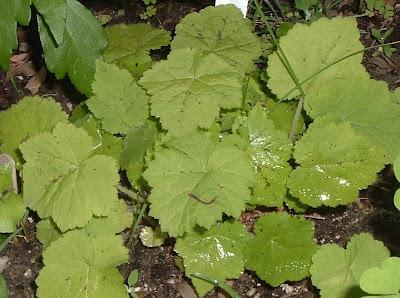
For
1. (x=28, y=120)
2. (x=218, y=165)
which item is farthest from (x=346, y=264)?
(x=28, y=120)

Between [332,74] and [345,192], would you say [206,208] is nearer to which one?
[345,192]

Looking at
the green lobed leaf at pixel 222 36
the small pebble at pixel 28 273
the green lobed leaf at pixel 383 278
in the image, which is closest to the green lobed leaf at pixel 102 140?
the green lobed leaf at pixel 222 36

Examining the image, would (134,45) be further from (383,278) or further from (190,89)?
(383,278)

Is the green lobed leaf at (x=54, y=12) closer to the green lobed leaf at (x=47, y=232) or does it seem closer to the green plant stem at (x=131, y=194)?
the green plant stem at (x=131, y=194)

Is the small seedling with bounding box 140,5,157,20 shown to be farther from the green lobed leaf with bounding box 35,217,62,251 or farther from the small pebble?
the small pebble

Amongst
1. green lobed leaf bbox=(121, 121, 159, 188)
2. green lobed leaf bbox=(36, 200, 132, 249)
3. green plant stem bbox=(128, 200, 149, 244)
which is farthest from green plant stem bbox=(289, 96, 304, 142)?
green lobed leaf bbox=(36, 200, 132, 249)

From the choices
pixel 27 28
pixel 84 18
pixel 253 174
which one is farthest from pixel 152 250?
pixel 27 28
